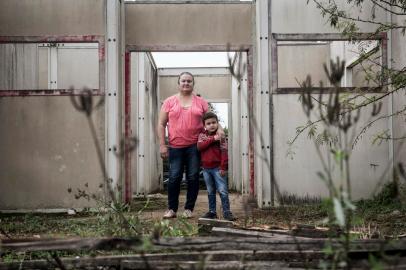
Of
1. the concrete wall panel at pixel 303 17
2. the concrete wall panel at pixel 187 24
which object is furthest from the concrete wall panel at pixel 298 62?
the concrete wall panel at pixel 303 17

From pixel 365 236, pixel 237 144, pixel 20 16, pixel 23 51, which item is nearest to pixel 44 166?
pixel 20 16

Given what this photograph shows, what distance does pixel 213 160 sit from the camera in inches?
244

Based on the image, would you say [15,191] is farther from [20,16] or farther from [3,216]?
[20,16]

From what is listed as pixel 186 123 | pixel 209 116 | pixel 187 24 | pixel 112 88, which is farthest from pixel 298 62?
pixel 209 116

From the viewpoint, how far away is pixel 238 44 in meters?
8.37

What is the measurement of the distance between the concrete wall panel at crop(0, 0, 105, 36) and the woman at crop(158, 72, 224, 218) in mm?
2021

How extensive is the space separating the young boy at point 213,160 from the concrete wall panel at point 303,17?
7.88ft

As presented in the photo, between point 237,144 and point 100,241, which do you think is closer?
point 100,241

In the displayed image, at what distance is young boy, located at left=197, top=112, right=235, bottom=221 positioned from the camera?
6098mm

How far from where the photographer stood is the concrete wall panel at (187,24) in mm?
8383

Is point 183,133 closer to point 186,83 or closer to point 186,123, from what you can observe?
point 186,123

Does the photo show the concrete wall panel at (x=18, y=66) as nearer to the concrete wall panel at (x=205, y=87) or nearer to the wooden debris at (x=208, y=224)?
the wooden debris at (x=208, y=224)

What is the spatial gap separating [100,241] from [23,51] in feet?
26.3

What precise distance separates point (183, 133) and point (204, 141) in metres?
0.42
